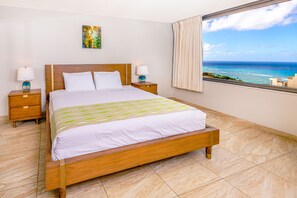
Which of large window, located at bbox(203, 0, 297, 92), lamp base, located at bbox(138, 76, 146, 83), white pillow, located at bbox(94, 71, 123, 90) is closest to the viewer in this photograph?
large window, located at bbox(203, 0, 297, 92)

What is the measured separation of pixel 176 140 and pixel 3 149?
2.30 m

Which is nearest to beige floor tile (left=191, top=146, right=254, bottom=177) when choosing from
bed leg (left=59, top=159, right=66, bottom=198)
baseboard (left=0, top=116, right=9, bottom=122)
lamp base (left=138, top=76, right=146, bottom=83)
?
bed leg (left=59, top=159, right=66, bottom=198)

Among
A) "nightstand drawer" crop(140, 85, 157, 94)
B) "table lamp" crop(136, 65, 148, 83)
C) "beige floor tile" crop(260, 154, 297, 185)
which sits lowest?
"beige floor tile" crop(260, 154, 297, 185)

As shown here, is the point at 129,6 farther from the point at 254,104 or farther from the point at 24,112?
the point at 254,104

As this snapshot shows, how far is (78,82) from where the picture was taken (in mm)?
3891

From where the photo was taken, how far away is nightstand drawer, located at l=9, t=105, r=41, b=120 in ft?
11.5

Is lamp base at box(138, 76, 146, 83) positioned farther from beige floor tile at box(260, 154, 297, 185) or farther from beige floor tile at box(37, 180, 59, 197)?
beige floor tile at box(37, 180, 59, 197)

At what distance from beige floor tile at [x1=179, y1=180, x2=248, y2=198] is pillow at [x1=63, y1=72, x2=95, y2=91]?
9.12ft

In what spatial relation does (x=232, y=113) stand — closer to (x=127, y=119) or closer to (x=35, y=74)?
(x=127, y=119)

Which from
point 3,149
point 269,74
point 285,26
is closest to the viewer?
point 3,149

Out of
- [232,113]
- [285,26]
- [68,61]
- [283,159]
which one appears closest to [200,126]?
[283,159]

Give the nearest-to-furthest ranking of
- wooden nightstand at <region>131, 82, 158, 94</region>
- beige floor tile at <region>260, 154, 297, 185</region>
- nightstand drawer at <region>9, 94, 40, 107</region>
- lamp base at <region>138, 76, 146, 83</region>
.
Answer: beige floor tile at <region>260, 154, 297, 185</region> < nightstand drawer at <region>9, 94, 40, 107</region> < wooden nightstand at <region>131, 82, 158, 94</region> < lamp base at <region>138, 76, 146, 83</region>

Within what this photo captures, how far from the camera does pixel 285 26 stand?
3.36 metres

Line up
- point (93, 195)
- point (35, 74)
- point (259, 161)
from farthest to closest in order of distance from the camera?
1. point (35, 74)
2. point (259, 161)
3. point (93, 195)
